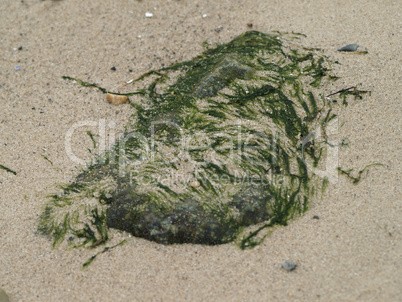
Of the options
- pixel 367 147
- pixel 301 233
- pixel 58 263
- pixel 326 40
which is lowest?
pixel 58 263

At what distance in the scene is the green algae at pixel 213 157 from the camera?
9.33 feet

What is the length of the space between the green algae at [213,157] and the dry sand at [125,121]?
13 centimetres

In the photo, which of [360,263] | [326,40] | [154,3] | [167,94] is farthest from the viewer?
[154,3]

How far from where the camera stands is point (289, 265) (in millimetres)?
2551

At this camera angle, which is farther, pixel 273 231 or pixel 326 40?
pixel 326 40

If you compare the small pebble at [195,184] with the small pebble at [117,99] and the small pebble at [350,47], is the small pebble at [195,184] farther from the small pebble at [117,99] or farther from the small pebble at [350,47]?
the small pebble at [350,47]

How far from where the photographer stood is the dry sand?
2543 mm

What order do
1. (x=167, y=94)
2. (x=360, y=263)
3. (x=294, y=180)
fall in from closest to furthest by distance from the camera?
(x=360, y=263) → (x=294, y=180) → (x=167, y=94)

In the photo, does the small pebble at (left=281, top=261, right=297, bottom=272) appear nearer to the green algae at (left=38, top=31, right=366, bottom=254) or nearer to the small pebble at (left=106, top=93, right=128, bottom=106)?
the green algae at (left=38, top=31, right=366, bottom=254)

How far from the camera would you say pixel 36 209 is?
3.06 m

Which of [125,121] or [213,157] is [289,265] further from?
[125,121]

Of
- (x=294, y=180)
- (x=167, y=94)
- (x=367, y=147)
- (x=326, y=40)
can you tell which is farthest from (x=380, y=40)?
(x=167, y=94)

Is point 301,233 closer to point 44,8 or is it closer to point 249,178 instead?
point 249,178

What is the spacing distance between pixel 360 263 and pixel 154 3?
351 cm
